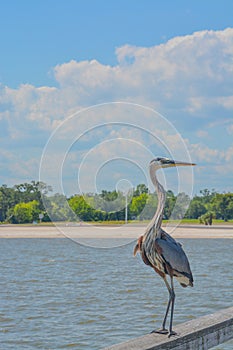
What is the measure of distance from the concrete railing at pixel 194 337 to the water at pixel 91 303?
602 cm

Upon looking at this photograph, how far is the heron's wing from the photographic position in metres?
4.55

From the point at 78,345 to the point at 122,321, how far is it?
98.2 inches

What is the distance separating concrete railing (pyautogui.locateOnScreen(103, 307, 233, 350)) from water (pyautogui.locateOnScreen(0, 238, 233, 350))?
19.8 ft

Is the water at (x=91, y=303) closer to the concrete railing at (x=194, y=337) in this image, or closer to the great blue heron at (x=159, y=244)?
the concrete railing at (x=194, y=337)

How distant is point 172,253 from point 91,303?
42.1ft

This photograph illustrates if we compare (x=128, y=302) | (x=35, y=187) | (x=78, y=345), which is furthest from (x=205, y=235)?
(x=78, y=345)

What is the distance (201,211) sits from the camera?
10012cm

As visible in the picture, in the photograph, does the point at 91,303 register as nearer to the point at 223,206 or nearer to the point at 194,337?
the point at 194,337

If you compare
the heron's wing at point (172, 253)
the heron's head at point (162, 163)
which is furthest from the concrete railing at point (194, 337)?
the heron's head at point (162, 163)

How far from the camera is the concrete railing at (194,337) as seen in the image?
3.96 m

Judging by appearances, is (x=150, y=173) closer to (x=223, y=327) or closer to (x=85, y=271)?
(x=223, y=327)

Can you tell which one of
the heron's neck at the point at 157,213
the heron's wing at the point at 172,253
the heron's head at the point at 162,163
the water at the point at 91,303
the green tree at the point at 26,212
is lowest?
the water at the point at 91,303

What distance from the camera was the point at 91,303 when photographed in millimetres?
17000

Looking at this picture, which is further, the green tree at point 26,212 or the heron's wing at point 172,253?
the green tree at point 26,212
